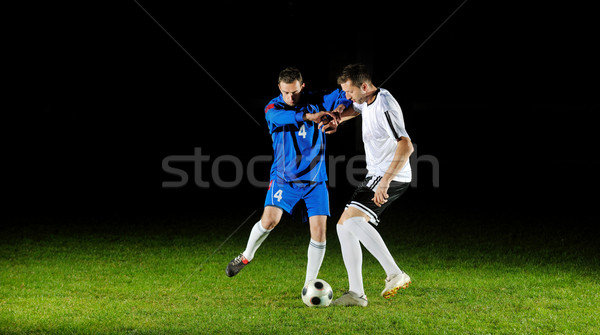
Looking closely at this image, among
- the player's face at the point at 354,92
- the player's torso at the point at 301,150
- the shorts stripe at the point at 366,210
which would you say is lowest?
the shorts stripe at the point at 366,210

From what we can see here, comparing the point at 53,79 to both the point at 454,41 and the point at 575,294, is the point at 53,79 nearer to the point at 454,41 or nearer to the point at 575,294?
the point at 454,41

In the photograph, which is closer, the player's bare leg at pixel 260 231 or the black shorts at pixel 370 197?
the black shorts at pixel 370 197

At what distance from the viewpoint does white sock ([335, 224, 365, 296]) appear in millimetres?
4914

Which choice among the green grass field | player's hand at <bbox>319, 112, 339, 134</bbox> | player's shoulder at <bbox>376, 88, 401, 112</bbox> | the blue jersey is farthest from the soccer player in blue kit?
the green grass field

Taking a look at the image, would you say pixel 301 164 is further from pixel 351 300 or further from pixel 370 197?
pixel 351 300

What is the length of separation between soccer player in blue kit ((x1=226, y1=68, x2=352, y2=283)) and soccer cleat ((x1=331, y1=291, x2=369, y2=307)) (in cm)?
38

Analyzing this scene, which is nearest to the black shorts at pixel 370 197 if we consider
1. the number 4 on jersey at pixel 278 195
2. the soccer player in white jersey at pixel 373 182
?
the soccer player in white jersey at pixel 373 182

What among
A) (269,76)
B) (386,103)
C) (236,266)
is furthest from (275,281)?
(269,76)

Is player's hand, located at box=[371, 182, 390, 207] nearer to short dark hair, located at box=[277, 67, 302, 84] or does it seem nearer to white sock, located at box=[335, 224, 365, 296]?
white sock, located at box=[335, 224, 365, 296]

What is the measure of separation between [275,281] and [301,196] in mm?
892

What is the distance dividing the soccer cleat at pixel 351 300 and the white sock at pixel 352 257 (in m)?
0.03

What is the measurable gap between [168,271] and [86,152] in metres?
11.7

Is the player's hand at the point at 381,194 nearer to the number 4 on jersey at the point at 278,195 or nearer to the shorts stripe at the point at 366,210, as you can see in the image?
the shorts stripe at the point at 366,210

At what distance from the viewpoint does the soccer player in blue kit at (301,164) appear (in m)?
5.23
